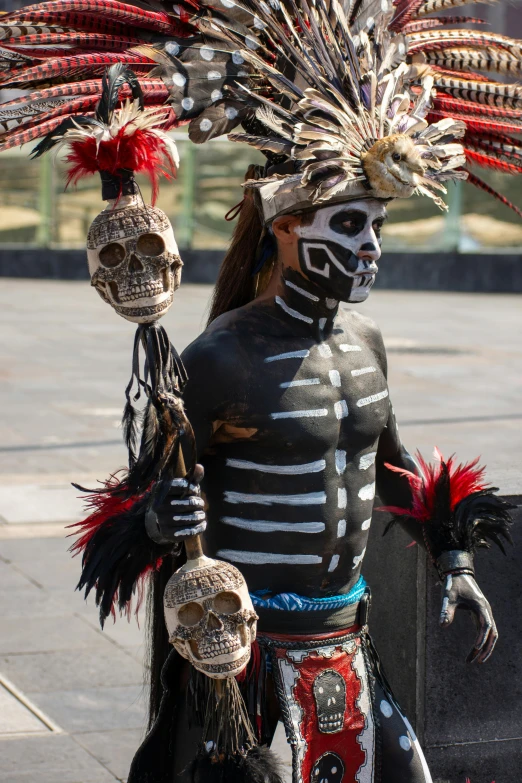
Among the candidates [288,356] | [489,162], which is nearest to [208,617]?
[288,356]

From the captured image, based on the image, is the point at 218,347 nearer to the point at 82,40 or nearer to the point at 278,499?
the point at 278,499

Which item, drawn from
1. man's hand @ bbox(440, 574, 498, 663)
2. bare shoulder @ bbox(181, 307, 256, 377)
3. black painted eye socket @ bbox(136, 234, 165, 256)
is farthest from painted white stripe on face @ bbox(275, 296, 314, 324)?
man's hand @ bbox(440, 574, 498, 663)

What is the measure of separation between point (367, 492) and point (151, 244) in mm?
964

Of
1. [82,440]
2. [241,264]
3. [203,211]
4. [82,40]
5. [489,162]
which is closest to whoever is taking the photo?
[82,40]

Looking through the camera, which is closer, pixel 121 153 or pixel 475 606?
pixel 121 153

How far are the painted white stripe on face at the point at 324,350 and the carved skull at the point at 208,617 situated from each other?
705 millimetres

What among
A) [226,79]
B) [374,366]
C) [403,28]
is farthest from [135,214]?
[403,28]

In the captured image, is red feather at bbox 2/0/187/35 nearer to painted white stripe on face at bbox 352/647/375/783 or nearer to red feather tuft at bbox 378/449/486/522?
red feather tuft at bbox 378/449/486/522

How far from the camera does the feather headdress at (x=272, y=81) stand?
2.88 meters

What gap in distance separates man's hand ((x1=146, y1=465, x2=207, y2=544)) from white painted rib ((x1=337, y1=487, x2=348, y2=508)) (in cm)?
54

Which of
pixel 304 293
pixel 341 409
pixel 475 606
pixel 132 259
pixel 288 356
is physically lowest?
pixel 475 606

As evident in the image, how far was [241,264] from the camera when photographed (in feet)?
11.0

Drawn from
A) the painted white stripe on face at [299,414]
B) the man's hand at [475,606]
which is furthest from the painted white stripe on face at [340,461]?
the man's hand at [475,606]

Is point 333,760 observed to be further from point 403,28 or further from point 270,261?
point 403,28
